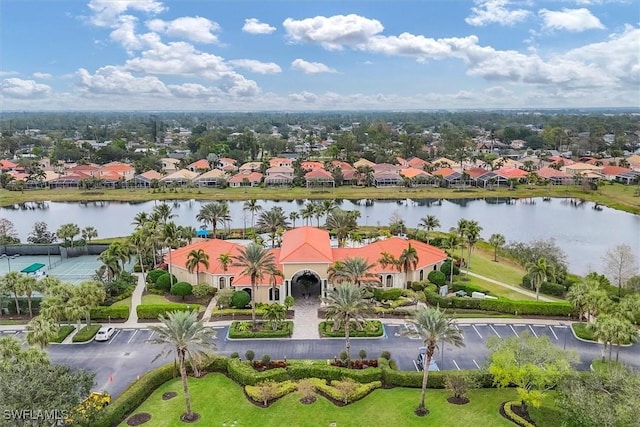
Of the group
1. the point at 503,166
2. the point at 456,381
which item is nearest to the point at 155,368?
the point at 456,381

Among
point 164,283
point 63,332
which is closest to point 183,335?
point 63,332

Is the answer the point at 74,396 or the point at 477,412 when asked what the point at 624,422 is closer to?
the point at 477,412

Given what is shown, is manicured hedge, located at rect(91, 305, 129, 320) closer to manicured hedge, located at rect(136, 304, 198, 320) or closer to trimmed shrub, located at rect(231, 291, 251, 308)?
manicured hedge, located at rect(136, 304, 198, 320)

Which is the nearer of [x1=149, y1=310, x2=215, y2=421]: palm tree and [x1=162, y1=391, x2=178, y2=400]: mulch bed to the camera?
[x1=149, y1=310, x2=215, y2=421]: palm tree

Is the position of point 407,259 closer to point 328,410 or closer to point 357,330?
point 357,330

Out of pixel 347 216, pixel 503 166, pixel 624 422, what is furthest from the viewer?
pixel 503 166

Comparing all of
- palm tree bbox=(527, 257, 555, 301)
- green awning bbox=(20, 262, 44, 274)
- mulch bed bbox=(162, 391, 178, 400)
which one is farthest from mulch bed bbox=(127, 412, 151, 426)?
palm tree bbox=(527, 257, 555, 301)
